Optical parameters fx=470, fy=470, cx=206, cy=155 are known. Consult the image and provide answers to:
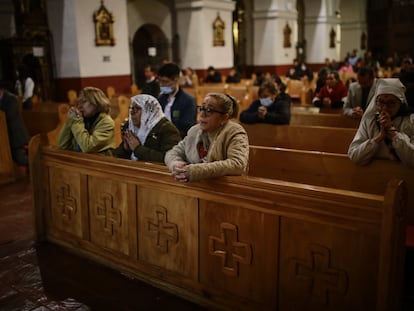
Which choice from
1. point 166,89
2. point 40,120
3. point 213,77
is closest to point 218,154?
point 166,89

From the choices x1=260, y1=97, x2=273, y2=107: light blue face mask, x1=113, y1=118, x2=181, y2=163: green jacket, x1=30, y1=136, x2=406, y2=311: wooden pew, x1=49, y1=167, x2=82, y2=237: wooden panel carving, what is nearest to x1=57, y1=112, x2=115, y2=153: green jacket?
x1=30, y1=136, x2=406, y2=311: wooden pew

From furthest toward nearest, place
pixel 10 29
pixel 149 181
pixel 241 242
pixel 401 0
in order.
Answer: pixel 401 0 → pixel 10 29 → pixel 149 181 → pixel 241 242

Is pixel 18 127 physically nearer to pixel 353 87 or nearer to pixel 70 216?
pixel 70 216

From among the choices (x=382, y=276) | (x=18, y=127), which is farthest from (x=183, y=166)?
(x=18, y=127)

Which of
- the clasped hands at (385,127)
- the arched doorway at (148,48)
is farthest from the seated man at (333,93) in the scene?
the arched doorway at (148,48)

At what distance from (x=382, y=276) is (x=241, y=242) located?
0.80m

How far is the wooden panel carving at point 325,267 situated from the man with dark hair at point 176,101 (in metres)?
1.94

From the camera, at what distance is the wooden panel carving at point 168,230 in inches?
115

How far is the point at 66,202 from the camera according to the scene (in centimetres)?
381

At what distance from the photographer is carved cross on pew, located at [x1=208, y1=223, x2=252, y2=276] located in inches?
105

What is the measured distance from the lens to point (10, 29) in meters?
11.5

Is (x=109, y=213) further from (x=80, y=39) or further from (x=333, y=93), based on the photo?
(x=80, y=39)

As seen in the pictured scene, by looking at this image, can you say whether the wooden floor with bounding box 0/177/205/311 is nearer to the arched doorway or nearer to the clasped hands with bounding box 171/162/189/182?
the clasped hands with bounding box 171/162/189/182

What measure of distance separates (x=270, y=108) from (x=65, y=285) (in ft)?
9.04
